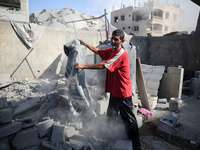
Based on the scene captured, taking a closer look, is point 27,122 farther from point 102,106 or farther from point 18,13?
point 18,13

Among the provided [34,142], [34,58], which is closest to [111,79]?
[34,142]

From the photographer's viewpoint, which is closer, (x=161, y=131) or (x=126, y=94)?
(x=126, y=94)

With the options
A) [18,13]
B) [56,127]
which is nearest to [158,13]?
[18,13]

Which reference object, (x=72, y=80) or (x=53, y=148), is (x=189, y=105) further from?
(x=53, y=148)

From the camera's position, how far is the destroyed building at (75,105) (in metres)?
2.56

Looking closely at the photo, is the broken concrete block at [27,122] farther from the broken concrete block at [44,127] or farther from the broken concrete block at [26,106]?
the broken concrete block at [26,106]

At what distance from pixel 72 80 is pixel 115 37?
4.30 ft

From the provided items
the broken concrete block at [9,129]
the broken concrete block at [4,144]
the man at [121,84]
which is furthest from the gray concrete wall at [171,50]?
the broken concrete block at [4,144]

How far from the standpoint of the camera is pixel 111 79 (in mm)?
2643

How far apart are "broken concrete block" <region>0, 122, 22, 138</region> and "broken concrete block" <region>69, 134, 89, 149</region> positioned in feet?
3.33

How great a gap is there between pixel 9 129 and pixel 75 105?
1.33 metres

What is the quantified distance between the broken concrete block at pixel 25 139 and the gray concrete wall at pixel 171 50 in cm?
926

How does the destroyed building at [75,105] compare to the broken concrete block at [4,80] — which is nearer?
the destroyed building at [75,105]

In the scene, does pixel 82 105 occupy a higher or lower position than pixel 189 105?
higher
